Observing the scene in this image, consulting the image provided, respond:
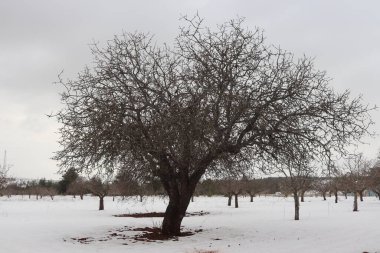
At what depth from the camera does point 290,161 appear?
57.3 feet

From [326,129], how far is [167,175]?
660cm

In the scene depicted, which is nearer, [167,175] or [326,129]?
[326,129]

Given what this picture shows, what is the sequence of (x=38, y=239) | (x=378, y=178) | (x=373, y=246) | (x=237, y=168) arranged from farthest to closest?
(x=378, y=178)
(x=237, y=168)
(x=38, y=239)
(x=373, y=246)

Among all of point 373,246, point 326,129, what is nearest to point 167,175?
point 326,129

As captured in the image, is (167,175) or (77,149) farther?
(167,175)

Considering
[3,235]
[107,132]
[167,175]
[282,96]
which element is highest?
[282,96]

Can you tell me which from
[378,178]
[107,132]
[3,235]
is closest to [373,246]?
[107,132]

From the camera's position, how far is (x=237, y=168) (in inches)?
767

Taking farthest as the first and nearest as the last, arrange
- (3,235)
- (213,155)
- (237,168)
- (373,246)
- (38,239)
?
(237,168), (3,235), (38,239), (213,155), (373,246)

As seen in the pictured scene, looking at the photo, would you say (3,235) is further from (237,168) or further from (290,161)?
(290,161)

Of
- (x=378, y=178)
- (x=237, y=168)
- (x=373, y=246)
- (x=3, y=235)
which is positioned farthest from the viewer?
(x=378, y=178)

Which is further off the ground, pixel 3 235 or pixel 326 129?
pixel 326 129

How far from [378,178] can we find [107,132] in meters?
42.6

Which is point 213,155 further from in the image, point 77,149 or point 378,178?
point 378,178
